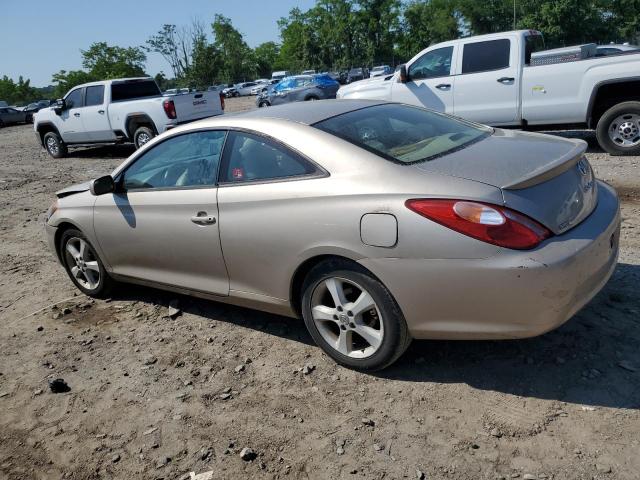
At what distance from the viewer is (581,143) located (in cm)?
344

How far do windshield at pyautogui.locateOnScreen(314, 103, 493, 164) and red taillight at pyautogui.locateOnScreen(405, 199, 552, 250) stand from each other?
50cm

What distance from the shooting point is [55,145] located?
15.6m

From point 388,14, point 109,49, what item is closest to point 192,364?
point 109,49

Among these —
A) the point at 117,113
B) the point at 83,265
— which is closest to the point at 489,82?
the point at 83,265

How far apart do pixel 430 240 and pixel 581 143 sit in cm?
141

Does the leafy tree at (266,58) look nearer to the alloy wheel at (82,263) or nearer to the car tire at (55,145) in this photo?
the car tire at (55,145)

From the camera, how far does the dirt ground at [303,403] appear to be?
259 cm

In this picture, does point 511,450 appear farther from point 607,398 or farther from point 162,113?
point 162,113

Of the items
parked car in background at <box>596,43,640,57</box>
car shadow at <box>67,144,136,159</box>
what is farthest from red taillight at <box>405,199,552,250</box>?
car shadow at <box>67,144,136,159</box>

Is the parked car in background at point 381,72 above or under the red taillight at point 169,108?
above

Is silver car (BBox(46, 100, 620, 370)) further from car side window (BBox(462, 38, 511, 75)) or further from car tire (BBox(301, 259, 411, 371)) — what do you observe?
car side window (BBox(462, 38, 511, 75))

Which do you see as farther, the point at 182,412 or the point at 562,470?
the point at 182,412

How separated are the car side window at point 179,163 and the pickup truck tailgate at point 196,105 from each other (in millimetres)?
8692

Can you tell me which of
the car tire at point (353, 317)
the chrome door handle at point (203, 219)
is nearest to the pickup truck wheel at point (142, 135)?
the chrome door handle at point (203, 219)
